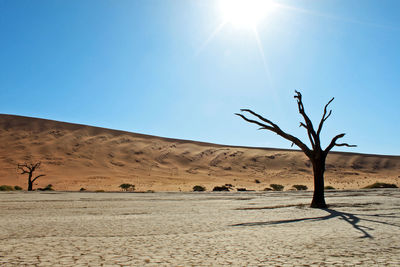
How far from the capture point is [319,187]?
40.8 feet

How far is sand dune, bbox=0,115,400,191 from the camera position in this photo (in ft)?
149

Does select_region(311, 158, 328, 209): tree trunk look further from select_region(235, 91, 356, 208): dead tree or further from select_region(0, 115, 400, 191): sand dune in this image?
select_region(0, 115, 400, 191): sand dune

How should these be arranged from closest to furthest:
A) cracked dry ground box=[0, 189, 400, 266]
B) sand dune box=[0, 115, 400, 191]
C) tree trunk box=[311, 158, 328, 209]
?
cracked dry ground box=[0, 189, 400, 266] → tree trunk box=[311, 158, 328, 209] → sand dune box=[0, 115, 400, 191]

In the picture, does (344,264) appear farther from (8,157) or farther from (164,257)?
(8,157)

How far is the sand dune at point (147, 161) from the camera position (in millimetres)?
45562

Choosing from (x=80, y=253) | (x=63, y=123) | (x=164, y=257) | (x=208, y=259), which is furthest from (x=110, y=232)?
(x=63, y=123)

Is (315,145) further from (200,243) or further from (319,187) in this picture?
(200,243)

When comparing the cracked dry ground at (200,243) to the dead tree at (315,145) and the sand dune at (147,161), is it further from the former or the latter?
the sand dune at (147,161)

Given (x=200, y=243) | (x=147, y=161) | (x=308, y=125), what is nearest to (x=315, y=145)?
(x=308, y=125)

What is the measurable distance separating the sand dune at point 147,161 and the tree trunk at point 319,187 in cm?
2883

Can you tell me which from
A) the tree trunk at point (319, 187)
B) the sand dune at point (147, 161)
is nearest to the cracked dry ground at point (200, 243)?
the tree trunk at point (319, 187)

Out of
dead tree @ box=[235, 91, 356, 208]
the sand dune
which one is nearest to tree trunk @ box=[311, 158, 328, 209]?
dead tree @ box=[235, 91, 356, 208]

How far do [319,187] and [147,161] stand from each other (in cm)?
4956

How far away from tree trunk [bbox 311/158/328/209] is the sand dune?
94.6ft
